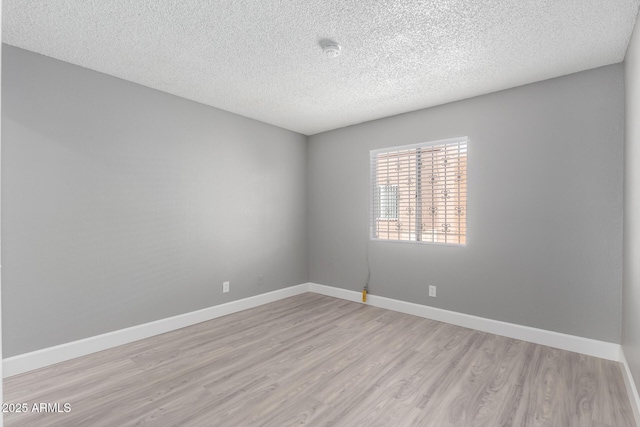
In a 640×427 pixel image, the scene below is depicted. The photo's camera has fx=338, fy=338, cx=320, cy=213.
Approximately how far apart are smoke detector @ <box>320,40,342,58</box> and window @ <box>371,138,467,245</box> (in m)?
1.78

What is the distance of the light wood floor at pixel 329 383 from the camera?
2107 mm

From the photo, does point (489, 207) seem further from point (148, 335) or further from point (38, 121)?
point (38, 121)

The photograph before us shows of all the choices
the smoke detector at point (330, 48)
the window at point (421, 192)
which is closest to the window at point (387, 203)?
the window at point (421, 192)

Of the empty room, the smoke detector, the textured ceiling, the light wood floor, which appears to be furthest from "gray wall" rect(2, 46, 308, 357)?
the smoke detector

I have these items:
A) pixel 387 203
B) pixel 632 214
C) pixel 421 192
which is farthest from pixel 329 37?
pixel 632 214

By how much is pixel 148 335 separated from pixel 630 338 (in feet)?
13.0

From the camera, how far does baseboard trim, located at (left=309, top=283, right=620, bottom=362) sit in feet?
9.32

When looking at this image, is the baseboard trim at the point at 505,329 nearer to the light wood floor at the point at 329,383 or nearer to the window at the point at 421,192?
the light wood floor at the point at 329,383

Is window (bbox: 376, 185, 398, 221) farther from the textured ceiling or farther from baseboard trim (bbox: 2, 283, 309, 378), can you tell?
baseboard trim (bbox: 2, 283, 309, 378)

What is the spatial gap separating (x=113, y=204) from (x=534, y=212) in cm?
389

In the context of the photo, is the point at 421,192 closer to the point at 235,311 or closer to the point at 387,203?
the point at 387,203

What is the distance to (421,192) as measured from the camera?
400 centimetres

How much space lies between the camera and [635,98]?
2262mm

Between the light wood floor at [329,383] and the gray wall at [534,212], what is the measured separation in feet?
1.42
